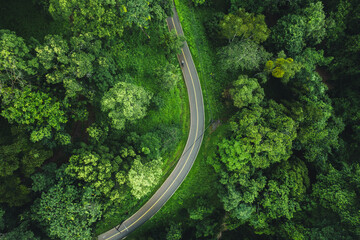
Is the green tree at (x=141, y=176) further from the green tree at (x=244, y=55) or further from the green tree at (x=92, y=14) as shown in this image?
the green tree at (x=244, y=55)

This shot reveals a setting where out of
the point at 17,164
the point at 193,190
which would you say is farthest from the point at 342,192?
the point at 17,164

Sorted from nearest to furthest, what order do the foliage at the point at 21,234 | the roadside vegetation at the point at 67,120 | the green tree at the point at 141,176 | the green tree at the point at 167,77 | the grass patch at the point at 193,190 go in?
the foliage at the point at 21,234 → the roadside vegetation at the point at 67,120 → the green tree at the point at 141,176 → the green tree at the point at 167,77 → the grass patch at the point at 193,190

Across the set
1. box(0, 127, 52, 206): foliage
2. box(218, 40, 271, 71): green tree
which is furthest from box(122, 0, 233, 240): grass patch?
box(0, 127, 52, 206): foliage

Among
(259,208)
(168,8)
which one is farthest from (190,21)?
(259,208)

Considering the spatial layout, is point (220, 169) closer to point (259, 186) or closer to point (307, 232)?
point (259, 186)

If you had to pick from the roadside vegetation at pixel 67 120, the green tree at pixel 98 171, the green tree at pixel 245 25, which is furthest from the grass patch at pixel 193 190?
the green tree at pixel 245 25

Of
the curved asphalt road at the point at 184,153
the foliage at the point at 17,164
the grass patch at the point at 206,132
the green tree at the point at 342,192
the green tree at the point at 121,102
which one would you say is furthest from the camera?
the grass patch at the point at 206,132
